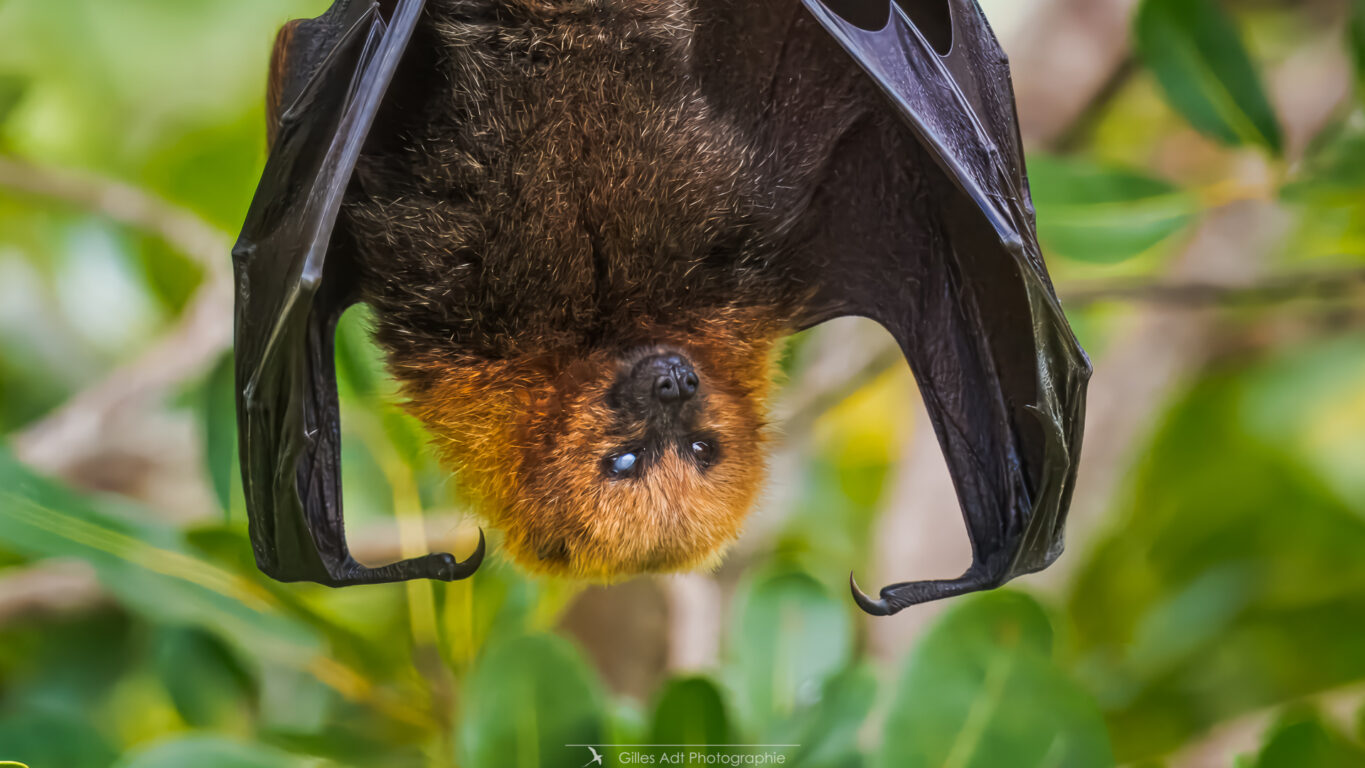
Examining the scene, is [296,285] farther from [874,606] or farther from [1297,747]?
[1297,747]

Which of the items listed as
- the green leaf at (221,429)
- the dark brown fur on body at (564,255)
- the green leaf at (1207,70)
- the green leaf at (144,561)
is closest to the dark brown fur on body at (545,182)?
the dark brown fur on body at (564,255)

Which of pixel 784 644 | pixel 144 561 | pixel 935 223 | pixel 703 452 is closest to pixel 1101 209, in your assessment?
pixel 935 223

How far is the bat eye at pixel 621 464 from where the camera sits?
1616mm

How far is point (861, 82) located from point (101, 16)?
233 cm

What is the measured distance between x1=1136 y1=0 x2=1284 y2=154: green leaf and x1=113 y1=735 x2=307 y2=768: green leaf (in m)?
1.99

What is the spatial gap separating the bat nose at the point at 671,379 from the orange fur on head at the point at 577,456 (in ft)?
0.15

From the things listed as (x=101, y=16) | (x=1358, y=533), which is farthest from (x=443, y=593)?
(x=1358, y=533)

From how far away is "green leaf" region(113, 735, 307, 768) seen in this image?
1.47m

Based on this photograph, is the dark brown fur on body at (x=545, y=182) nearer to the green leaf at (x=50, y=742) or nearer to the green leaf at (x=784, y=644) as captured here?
the green leaf at (x=784, y=644)

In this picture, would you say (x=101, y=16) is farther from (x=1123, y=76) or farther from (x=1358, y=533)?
(x=1358, y=533)

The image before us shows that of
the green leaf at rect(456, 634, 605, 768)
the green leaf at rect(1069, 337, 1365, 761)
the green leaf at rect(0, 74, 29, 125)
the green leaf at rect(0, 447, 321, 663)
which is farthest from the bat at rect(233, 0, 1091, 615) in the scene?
the green leaf at rect(1069, 337, 1365, 761)

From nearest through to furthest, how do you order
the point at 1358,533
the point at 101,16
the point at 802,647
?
the point at 802,647, the point at 1358,533, the point at 101,16

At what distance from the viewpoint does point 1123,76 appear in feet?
9.29

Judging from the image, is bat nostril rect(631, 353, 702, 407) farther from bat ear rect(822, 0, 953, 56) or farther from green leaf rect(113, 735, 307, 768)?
green leaf rect(113, 735, 307, 768)
